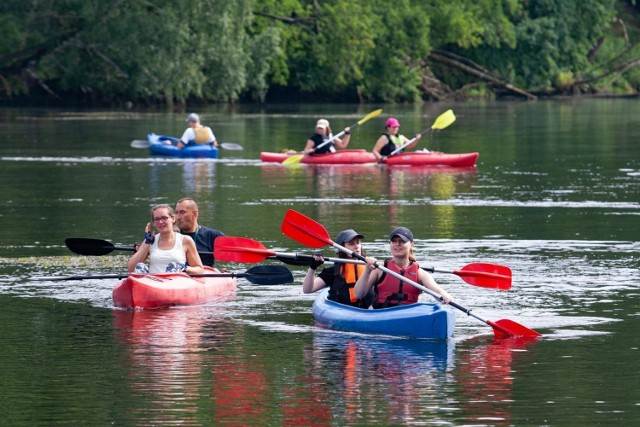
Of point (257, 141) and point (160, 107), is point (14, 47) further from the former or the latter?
point (257, 141)

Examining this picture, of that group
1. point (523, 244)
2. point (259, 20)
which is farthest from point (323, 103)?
point (523, 244)

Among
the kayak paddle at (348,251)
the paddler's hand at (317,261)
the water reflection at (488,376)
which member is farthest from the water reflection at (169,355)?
the water reflection at (488,376)

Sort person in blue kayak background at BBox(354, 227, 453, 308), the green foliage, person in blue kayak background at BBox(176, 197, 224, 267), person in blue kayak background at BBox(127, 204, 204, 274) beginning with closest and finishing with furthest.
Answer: person in blue kayak background at BBox(354, 227, 453, 308), person in blue kayak background at BBox(127, 204, 204, 274), person in blue kayak background at BBox(176, 197, 224, 267), the green foliage

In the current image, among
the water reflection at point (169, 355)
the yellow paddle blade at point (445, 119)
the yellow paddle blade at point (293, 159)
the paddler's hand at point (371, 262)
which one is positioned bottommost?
the water reflection at point (169, 355)

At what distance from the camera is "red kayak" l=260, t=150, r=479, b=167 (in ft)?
112

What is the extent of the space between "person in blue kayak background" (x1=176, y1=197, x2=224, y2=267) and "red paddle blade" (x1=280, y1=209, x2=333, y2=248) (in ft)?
4.90

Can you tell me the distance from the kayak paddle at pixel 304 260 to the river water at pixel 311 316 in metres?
0.42

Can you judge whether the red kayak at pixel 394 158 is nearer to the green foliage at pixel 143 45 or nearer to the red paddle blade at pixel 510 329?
the red paddle blade at pixel 510 329

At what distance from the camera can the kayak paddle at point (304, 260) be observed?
15234mm

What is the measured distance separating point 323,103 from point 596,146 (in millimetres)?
32137

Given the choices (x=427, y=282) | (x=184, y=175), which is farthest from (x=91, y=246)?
(x=184, y=175)

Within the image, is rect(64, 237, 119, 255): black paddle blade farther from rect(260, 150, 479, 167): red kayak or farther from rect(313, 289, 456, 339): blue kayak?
rect(260, 150, 479, 167): red kayak

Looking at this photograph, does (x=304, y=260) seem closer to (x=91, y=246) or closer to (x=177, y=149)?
(x=91, y=246)

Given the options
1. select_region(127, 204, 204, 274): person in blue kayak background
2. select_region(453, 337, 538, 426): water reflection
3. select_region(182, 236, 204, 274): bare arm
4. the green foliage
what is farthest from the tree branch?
select_region(453, 337, 538, 426): water reflection
